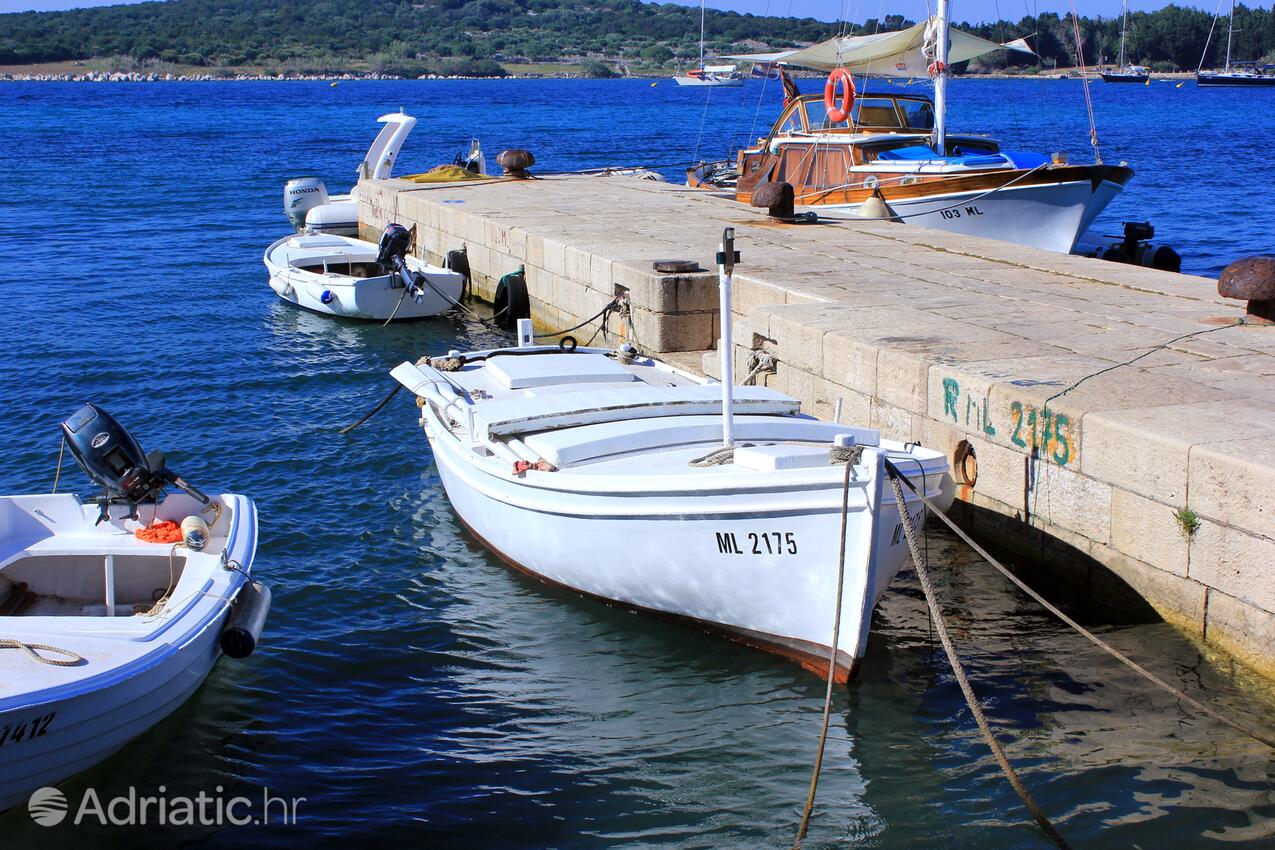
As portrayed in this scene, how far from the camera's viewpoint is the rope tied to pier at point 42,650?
A: 5.82 meters

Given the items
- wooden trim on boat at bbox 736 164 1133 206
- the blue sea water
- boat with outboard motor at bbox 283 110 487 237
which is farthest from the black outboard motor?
boat with outboard motor at bbox 283 110 487 237

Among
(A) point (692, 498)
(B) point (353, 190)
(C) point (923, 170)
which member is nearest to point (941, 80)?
(C) point (923, 170)

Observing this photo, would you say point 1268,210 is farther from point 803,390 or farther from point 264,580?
point 264,580

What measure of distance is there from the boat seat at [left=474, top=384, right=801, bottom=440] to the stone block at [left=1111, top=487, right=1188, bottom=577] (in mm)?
2113

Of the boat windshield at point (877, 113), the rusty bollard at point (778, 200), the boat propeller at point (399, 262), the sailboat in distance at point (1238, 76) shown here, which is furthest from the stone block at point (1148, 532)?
the sailboat in distance at point (1238, 76)

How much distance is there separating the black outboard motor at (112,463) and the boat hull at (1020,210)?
12910mm

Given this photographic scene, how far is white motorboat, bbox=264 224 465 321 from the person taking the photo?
56.8 feet

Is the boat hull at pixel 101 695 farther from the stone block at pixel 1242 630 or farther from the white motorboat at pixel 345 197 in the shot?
the white motorboat at pixel 345 197

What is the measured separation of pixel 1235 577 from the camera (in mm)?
6742

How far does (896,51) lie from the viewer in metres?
24.6

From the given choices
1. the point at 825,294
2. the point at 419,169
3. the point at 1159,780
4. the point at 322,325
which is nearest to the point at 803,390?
the point at 825,294

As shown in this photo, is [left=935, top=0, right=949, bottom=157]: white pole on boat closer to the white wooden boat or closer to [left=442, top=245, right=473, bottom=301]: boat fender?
[left=442, top=245, right=473, bottom=301]: boat fender

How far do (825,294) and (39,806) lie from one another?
761 centimetres

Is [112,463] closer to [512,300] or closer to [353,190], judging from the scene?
[512,300]
